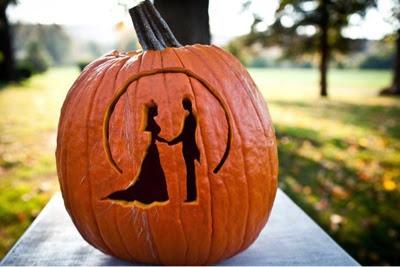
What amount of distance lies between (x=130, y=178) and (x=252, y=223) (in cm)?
55

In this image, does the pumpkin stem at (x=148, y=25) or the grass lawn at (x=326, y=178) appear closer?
the pumpkin stem at (x=148, y=25)

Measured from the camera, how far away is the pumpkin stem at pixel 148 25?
1.85m

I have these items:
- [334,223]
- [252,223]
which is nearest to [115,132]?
[252,223]

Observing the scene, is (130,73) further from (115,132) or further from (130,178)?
(130,178)

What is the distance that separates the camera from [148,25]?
1.85 meters

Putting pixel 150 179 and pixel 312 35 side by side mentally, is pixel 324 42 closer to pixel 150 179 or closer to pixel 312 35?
pixel 312 35

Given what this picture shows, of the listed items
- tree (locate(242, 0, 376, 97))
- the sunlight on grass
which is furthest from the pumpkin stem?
tree (locate(242, 0, 376, 97))

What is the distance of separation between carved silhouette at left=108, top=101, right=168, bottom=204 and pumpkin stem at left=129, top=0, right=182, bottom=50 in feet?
1.13

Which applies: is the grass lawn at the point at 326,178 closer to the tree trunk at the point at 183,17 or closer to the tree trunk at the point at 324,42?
the tree trunk at the point at 183,17

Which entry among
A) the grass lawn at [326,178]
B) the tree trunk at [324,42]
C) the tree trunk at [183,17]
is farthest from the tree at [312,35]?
the tree trunk at [183,17]

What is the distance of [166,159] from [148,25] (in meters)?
0.63

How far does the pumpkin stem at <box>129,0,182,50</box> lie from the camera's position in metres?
1.85

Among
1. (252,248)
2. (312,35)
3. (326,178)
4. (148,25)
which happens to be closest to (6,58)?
(312,35)

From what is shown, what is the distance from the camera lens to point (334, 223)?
3.65 metres
